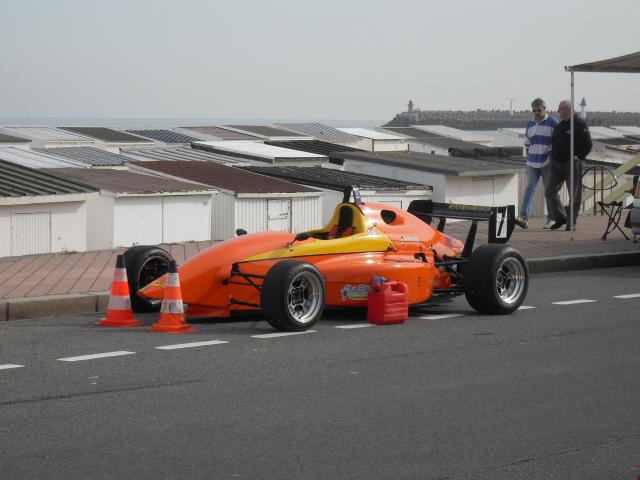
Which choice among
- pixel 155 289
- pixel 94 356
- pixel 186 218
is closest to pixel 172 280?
pixel 155 289

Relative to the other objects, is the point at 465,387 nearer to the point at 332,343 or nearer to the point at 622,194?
the point at 332,343

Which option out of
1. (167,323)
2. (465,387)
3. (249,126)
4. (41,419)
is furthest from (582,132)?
(249,126)

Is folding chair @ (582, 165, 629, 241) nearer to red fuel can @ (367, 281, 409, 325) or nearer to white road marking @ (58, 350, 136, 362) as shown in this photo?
red fuel can @ (367, 281, 409, 325)

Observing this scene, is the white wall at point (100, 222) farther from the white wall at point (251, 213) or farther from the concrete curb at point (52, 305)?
the concrete curb at point (52, 305)

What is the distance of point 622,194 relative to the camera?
2395 centimetres

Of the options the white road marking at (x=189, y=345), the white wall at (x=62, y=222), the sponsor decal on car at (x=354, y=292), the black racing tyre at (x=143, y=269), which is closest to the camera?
the white road marking at (x=189, y=345)

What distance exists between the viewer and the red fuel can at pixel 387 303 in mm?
11922

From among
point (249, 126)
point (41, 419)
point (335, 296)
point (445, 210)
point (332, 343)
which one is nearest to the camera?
point (41, 419)

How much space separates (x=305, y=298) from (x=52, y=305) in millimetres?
2618

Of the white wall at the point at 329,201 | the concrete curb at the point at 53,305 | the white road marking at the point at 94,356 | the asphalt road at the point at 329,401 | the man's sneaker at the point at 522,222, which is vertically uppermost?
the white wall at the point at 329,201

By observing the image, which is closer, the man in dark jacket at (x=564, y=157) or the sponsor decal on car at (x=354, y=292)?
the sponsor decal on car at (x=354, y=292)

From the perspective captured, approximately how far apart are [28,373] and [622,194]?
16641 mm

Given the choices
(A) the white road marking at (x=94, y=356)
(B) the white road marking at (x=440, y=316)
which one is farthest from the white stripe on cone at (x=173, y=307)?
(B) the white road marking at (x=440, y=316)

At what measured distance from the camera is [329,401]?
27.6ft
